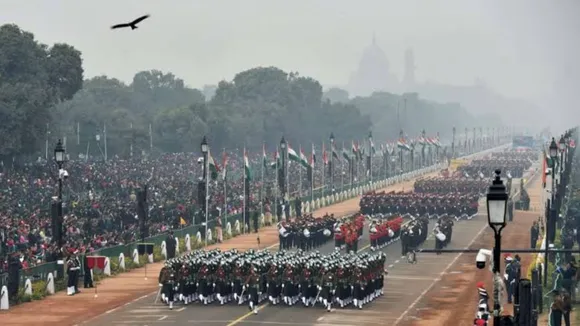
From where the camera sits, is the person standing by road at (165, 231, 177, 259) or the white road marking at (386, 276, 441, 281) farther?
the person standing by road at (165, 231, 177, 259)

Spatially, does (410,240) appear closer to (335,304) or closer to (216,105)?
(335,304)

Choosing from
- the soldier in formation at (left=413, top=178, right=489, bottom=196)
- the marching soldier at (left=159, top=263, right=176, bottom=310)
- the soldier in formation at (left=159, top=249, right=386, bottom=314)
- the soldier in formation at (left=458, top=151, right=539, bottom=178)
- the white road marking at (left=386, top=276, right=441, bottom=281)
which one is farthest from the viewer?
the soldier in formation at (left=458, top=151, right=539, bottom=178)

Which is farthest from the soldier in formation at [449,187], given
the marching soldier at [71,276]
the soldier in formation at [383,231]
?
the marching soldier at [71,276]

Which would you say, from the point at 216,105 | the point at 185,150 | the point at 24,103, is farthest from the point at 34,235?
the point at 216,105

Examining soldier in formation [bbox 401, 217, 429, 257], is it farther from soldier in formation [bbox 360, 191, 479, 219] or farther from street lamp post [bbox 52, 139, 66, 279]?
street lamp post [bbox 52, 139, 66, 279]

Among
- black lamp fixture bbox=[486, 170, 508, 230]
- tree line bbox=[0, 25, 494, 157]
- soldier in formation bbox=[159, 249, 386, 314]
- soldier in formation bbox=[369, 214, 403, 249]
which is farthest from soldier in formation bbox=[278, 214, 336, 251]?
black lamp fixture bbox=[486, 170, 508, 230]

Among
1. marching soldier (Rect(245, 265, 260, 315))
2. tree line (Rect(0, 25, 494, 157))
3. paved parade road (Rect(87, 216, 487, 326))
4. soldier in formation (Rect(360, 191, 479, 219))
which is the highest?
tree line (Rect(0, 25, 494, 157))

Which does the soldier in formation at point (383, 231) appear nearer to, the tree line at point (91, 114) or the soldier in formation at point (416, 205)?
the soldier in formation at point (416, 205)
